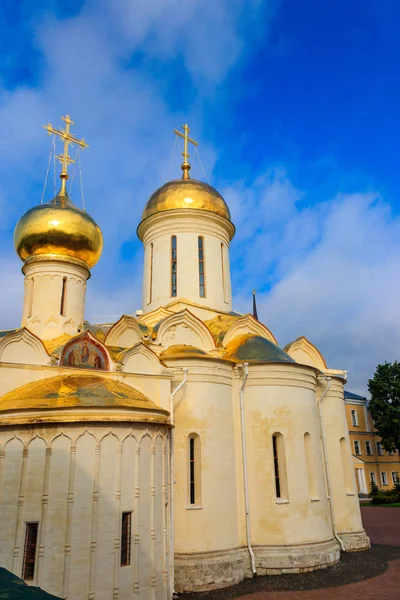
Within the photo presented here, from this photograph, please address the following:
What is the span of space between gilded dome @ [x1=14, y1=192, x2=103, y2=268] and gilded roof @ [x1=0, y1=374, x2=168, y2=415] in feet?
13.6

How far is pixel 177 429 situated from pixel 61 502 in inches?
128

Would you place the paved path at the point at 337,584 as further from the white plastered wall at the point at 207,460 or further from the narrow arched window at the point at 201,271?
the narrow arched window at the point at 201,271

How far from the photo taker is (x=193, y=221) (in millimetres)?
13641

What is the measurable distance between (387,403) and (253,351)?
1960cm

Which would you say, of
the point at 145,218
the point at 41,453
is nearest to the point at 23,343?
the point at 41,453

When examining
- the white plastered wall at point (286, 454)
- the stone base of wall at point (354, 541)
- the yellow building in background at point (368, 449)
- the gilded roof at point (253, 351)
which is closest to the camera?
the white plastered wall at point (286, 454)

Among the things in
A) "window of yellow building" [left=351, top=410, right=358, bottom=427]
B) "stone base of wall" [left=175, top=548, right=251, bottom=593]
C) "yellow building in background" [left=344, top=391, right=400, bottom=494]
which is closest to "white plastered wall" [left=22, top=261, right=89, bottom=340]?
"stone base of wall" [left=175, top=548, right=251, bottom=593]

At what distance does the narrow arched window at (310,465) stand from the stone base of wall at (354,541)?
7.04 ft

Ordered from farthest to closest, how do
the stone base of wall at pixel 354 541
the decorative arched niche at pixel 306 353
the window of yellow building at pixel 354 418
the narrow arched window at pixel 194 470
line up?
the window of yellow building at pixel 354 418 → the decorative arched niche at pixel 306 353 → the stone base of wall at pixel 354 541 → the narrow arched window at pixel 194 470

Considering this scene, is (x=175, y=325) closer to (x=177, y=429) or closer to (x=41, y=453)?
(x=177, y=429)

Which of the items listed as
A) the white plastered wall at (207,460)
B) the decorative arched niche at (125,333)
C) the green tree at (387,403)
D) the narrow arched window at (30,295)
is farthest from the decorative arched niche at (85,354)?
the green tree at (387,403)

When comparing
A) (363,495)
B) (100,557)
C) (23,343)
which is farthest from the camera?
(363,495)

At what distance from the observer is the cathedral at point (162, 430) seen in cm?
667

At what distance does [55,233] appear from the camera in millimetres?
11117
